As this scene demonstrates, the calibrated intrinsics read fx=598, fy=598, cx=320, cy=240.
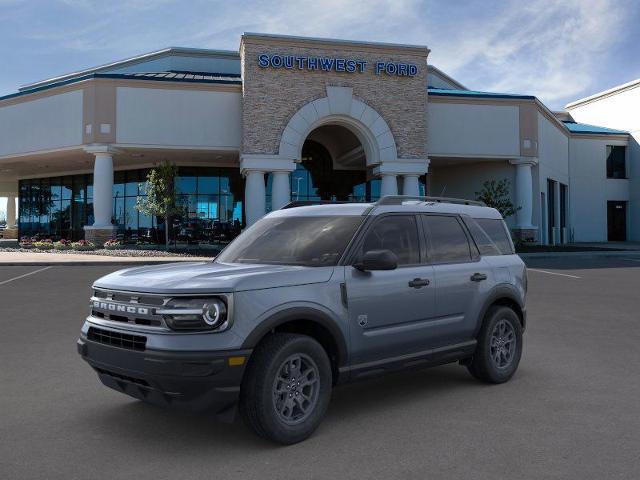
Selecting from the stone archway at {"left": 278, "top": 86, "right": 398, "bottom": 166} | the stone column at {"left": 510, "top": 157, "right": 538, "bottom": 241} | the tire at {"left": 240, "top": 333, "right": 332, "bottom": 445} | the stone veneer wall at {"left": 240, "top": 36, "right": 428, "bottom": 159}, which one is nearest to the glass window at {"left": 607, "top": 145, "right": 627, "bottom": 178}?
the stone column at {"left": 510, "top": 157, "right": 538, "bottom": 241}

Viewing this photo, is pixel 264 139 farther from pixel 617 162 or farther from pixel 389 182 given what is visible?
pixel 617 162

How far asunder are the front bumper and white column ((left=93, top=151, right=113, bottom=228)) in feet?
91.6

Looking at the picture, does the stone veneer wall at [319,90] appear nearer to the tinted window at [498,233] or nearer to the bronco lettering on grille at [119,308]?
the tinted window at [498,233]

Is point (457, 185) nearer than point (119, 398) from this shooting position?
No

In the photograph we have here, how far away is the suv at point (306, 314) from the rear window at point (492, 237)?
0.03 m

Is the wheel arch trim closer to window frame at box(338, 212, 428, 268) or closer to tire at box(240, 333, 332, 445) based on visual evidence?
tire at box(240, 333, 332, 445)

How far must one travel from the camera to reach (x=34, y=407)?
5285mm

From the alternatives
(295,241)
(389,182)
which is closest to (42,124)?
(389,182)

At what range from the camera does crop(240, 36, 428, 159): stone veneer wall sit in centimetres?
2903

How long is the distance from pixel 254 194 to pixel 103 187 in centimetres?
781

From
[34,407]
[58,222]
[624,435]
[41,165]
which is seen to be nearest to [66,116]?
[41,165]

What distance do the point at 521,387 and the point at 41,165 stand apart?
38161 mm

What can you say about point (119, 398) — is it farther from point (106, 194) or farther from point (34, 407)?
point (106, 194)

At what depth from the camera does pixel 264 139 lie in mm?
29234
